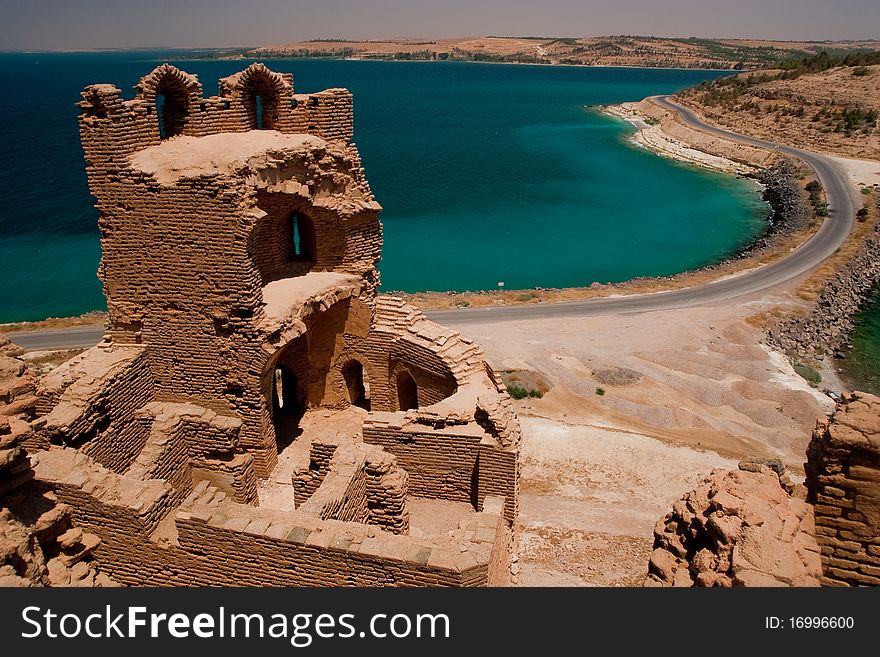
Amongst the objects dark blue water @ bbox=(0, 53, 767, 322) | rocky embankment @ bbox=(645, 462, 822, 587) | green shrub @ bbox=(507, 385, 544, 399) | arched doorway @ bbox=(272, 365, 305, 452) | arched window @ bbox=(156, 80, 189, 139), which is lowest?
dark blue water @ bbox=(0, 53, 767, 322)

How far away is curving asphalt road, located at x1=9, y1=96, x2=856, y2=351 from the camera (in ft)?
134

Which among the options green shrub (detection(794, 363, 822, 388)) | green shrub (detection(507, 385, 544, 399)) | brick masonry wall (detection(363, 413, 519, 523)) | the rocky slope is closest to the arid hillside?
green shrub (detection(794, 363, 822, 388))

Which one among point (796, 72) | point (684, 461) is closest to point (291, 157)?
point (684, 461)

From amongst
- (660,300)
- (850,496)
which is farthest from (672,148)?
(850,496)

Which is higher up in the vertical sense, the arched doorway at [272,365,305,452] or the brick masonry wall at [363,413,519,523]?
the brick masonry wall at [363,413,519,523]

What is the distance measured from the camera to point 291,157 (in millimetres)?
15656

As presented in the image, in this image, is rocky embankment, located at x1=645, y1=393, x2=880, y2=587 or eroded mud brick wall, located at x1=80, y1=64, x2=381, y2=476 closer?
rocky embankment, located at x1=645, y1=393, x2=880, y2=587

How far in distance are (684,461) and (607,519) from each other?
18.8ft

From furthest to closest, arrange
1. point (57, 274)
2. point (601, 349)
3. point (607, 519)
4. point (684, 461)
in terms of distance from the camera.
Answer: point (57, 274) → point (601, 349) → point (684, 461) → point (607, 519)

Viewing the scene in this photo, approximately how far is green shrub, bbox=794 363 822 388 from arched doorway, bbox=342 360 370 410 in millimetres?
24769

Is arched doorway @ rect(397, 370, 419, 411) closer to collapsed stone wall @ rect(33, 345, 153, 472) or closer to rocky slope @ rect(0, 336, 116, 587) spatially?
collapsed stone wall @ rect(33, 345, 153, 472)

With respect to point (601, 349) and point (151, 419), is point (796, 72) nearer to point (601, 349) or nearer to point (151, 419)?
point (601, 349)

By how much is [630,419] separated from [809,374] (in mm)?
13180

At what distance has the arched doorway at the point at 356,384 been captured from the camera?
64.1 ft
